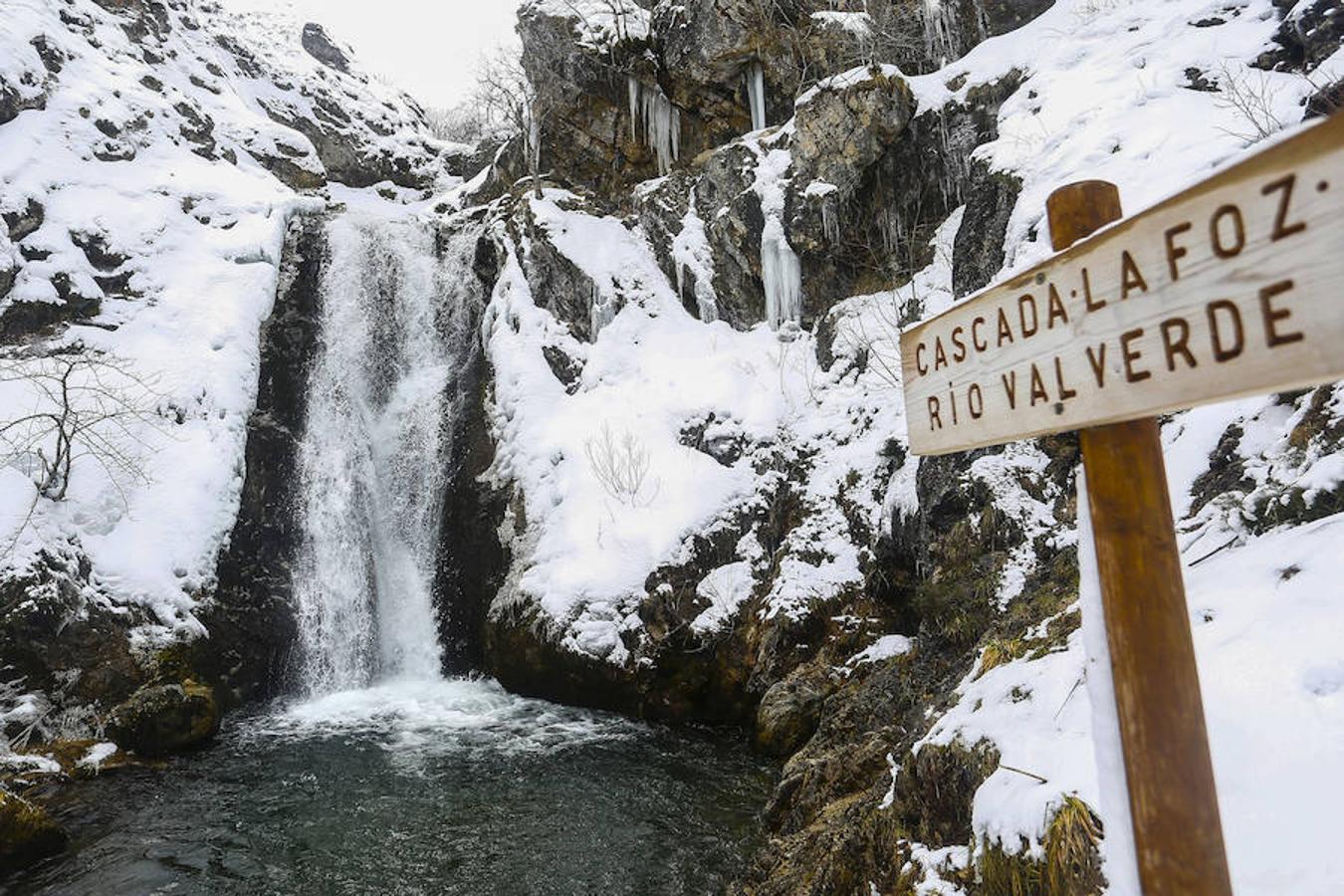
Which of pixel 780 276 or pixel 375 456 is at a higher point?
pixel 780 276

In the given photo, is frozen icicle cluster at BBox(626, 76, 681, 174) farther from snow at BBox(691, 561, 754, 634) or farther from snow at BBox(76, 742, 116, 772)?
snow at BBox(76, 742, 116, 772)

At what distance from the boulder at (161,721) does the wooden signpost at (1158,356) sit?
11.7 meters

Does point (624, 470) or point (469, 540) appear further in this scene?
point (469, 540)

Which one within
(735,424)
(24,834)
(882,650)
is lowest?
(24,834)

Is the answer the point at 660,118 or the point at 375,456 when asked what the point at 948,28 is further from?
the point at 375,456

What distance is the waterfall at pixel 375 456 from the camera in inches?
A: 536

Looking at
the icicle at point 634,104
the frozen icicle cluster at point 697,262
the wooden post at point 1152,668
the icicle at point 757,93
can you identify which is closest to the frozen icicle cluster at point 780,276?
the frozen icicle cluster at point 697,262

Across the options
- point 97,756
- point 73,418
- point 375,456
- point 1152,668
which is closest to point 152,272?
point 73,418

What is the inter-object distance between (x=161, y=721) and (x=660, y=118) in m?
17.0

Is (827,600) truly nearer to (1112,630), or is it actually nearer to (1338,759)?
(1338,759)

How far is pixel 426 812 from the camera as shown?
7.79 meters

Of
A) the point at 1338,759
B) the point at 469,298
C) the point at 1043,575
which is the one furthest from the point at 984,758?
the point at 469,298

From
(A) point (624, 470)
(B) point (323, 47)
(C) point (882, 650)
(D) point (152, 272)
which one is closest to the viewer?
(C) point (882, 650)

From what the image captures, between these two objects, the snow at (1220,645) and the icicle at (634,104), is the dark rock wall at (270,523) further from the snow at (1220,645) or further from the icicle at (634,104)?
the snow at (1220,645)
